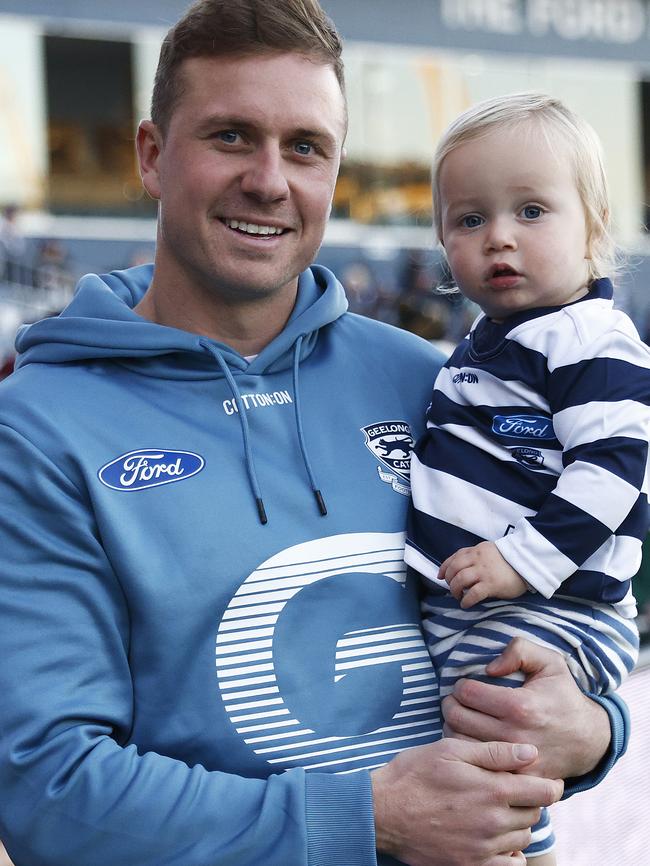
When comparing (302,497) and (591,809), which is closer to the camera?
(302,497)

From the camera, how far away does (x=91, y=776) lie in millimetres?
1527

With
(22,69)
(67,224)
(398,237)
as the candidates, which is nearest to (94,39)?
(22,69)

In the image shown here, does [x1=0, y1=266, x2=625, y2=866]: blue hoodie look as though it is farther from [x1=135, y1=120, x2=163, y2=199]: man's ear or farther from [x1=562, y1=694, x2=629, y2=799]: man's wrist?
[x1=135, y1=120, x2=163, y2=199]: man's ear

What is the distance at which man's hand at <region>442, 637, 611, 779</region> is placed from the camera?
1.67 metres

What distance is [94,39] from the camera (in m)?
14.8

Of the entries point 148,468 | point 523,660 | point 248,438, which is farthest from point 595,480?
point 148,468

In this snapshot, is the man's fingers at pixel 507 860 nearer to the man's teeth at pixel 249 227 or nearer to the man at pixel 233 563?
the man at pixel 233 563

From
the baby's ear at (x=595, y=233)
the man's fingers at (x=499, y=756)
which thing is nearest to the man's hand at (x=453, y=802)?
the man's fingers at (x=499, y=756)

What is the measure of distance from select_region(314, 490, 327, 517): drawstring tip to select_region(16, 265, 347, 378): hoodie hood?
251 mm

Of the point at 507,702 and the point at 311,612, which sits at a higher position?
the point at 311,612

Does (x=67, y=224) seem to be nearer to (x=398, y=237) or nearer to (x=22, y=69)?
(x=22, y=69)

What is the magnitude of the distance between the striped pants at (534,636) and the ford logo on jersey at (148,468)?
1.46 ft

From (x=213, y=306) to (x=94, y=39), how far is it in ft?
45.7

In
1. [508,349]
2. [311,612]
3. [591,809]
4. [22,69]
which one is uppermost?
[22,69]
